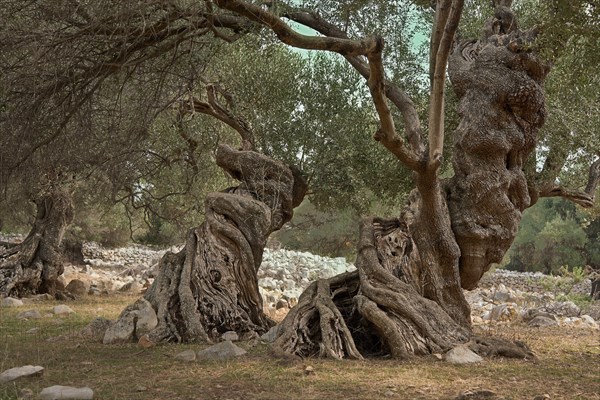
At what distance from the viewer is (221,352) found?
7.00m

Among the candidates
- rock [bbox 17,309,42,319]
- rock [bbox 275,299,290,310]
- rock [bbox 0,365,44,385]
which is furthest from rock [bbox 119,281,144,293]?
rock [bbox 0,365,44,385]

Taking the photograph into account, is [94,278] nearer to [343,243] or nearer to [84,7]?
[343,243]

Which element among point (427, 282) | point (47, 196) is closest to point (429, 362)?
point (427, 282)

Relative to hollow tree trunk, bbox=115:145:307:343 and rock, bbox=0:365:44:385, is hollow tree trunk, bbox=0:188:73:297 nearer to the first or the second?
hollow tree trunk, bbox=115:145:307:343

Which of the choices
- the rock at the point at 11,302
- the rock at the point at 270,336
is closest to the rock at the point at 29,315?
A: the rock at the point at 11,302

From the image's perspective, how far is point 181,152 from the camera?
13945 mm

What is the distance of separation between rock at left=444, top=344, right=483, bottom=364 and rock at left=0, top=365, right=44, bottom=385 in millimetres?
4071

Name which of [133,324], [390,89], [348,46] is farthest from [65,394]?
[390,89]

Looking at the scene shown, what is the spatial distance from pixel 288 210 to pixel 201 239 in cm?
209

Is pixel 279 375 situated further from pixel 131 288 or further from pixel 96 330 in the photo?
pixel 131 288

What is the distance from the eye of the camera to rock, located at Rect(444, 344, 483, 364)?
672cm

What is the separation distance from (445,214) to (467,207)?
430 mm

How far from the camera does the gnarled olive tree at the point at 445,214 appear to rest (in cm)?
744

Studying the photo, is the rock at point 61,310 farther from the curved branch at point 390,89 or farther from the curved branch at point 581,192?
the curved branch at point 581,192
